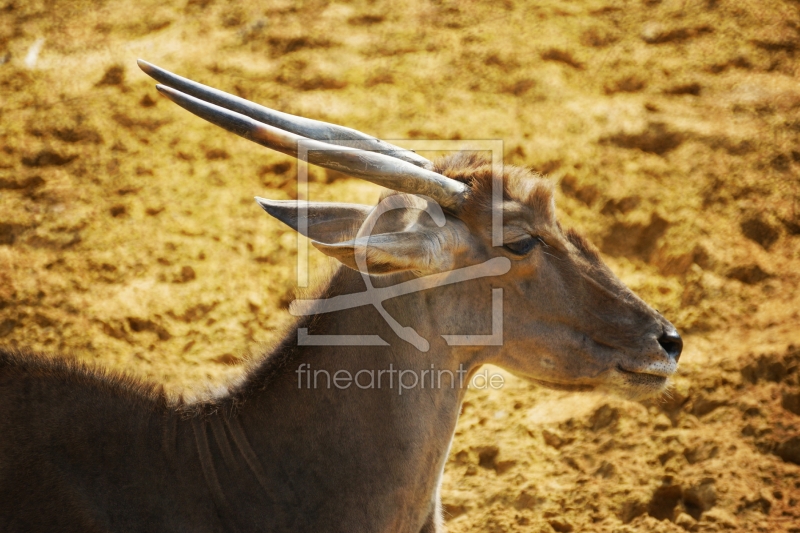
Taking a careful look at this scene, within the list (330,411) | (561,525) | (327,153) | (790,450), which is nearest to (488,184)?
(327,153)

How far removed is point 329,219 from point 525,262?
108cm

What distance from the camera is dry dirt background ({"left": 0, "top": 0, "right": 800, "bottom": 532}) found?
233 inches

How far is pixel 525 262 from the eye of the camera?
437 cm

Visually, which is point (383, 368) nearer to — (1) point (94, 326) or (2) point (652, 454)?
(2) point (652, 454)

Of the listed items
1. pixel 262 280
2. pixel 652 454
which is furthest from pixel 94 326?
pixel 652 454

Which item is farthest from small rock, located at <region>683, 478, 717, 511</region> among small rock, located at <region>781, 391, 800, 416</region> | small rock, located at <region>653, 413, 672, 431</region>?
small rock, located at <region>781, 391, 800, 416</region>

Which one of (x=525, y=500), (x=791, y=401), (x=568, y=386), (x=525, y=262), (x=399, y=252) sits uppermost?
(x=399, y=252)

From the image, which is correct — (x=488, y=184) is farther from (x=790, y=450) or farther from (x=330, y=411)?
(x=790, y=450)

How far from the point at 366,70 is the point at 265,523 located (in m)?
5.81

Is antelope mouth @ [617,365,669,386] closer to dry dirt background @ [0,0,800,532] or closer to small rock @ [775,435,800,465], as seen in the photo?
dry dirt background @ [0,0,800,532]

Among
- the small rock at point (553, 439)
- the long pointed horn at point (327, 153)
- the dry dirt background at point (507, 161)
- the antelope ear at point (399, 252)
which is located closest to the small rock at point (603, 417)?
the dry dirt background at point (507, 161)

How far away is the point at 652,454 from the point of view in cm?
591

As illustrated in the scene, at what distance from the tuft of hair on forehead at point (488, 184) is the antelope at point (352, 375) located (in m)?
0.01

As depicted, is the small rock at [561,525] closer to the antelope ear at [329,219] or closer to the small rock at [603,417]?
the small rock at [603,417]
